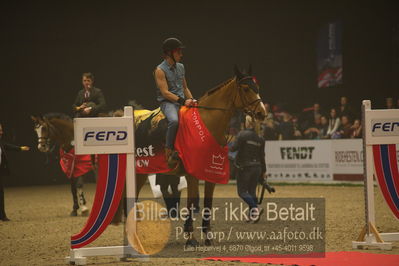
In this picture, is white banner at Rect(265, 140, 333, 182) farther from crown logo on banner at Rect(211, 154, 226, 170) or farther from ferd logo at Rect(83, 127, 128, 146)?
ferd logo at Rect(83, 127, 128, 146)

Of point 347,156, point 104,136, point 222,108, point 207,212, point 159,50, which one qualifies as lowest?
point 207,212

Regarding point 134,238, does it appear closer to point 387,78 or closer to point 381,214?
point 381,214

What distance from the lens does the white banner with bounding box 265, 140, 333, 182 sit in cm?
2011

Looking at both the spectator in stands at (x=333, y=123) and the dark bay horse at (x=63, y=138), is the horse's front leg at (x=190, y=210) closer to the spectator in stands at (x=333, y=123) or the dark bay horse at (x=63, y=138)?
the dark bay horse at (x=63, y=138)

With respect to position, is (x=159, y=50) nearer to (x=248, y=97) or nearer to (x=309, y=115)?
(x=309, y=115)

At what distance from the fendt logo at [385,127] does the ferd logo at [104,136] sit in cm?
320

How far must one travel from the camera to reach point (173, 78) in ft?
30.5

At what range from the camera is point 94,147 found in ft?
25.9

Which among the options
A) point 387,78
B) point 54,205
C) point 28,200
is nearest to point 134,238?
point 54,205

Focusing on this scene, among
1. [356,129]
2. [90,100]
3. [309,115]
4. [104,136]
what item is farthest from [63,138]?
[309,115]

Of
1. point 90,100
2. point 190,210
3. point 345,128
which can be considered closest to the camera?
point 190,210

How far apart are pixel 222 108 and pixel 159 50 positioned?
55.9 ft

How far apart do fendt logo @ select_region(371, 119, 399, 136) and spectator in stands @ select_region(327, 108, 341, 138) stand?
11739 millimetres

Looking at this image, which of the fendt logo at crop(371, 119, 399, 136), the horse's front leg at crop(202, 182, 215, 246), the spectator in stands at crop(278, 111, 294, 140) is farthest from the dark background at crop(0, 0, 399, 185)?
the horse's front leg at crop(202, 182, 215, 246)
